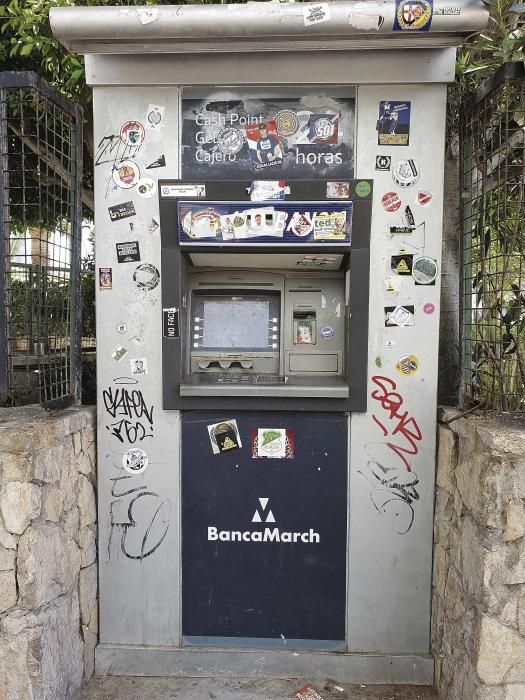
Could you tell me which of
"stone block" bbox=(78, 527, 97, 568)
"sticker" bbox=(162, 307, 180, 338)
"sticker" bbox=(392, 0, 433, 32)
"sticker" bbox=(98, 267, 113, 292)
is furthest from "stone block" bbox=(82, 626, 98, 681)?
"sticker" bbox=(392, 0, 433, 32)

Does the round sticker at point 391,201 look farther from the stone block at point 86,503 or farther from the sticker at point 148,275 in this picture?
the stone block at point 86,503

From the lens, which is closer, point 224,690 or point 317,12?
point 317,12

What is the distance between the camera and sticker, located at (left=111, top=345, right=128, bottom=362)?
2.63m

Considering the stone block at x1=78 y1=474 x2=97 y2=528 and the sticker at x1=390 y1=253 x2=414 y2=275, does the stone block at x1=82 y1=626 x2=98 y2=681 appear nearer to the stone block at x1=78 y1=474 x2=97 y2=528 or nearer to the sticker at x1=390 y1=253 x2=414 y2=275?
the stone block at x1=78 y1=474 x2=97 y2=528

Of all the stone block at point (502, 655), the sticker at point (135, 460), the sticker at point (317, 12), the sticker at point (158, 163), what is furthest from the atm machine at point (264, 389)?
the stone block at point (502, 655)

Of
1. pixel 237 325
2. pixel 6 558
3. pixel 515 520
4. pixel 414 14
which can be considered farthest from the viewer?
pixel 237 325

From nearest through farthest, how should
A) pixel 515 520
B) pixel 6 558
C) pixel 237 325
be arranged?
1. pixel 515 520
2. pixel 6 558
3. pixel 237 325

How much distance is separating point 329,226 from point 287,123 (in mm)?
557

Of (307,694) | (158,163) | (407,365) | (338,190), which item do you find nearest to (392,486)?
(407,365)

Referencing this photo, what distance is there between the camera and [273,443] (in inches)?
103

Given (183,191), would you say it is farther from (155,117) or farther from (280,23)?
(280,23)

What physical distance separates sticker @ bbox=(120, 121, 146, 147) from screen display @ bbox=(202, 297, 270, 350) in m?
0.87

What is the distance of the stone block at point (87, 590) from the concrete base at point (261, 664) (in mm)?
→ 212

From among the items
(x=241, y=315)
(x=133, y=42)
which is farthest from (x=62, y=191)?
(x=241, y=315)
